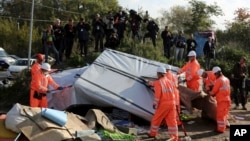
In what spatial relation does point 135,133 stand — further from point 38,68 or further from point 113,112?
point 38,68

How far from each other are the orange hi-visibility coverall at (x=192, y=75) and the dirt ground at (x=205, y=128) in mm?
937

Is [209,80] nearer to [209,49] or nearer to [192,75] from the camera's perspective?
[192,75]

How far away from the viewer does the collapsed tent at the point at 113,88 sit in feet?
35.8

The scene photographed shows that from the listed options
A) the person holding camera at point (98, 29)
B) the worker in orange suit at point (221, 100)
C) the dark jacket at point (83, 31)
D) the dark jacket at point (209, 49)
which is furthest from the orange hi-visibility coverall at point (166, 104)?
the dark jacket at point (209, 49)

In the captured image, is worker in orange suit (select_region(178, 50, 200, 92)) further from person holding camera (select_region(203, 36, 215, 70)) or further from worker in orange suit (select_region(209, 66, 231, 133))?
person holding camera (select_region(203, 36, 215, 70))

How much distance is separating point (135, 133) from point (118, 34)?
25.4 ft

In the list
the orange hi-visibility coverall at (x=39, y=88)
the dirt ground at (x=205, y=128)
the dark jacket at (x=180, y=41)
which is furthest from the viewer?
the dark jacket at (x=180, y=41)

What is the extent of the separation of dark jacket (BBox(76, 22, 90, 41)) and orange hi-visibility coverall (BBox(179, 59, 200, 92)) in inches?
198

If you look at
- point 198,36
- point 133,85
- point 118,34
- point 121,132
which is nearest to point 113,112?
point 133,85

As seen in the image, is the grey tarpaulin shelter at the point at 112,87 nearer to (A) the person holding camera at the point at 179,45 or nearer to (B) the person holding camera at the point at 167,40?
(B) the person holding camera at the point at 167,40

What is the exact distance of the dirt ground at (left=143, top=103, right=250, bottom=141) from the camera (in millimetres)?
10131

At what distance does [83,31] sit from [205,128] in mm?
6542

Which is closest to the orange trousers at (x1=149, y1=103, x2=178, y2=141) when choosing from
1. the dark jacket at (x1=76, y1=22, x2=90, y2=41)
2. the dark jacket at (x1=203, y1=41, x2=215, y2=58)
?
the dark jacket at (x1=76, y1=22, x2=90, y2=41)

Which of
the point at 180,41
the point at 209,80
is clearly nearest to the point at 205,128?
the point at 209,80
